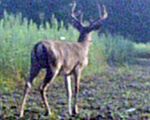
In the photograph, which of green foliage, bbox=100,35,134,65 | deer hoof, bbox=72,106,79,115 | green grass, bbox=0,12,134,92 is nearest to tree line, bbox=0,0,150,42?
green foliage, bbox=100,35,134,65

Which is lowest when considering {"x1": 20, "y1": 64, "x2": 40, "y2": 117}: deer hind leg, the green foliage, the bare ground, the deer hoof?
the green foliage

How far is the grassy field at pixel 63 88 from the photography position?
11.6m

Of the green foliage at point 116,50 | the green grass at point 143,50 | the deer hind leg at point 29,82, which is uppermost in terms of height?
the deer hind leg at point 29,82

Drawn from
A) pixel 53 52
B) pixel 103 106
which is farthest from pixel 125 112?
pixel 53 52

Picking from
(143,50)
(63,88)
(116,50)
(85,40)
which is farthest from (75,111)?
(143,50)

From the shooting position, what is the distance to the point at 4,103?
41.1 ft

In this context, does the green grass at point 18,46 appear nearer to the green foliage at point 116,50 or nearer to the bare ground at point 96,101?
the bare ground at point 96,101

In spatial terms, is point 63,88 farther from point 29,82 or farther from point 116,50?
point 116,50

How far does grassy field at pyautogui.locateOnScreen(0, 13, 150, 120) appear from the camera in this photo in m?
11.6

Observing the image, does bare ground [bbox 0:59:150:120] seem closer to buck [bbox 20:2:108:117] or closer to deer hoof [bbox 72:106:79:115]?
deer hoof [bbox 72:106:79:115]

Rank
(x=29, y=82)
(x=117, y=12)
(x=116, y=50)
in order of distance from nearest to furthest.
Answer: (x=29, y=82) < (x=116, y=50) < (x=117, y=12)

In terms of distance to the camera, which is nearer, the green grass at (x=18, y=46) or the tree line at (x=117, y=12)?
the green grass at (x=18, y=46)

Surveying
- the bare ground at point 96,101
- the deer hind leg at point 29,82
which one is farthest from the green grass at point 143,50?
the deer hind leg at point 29,82

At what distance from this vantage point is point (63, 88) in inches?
627
